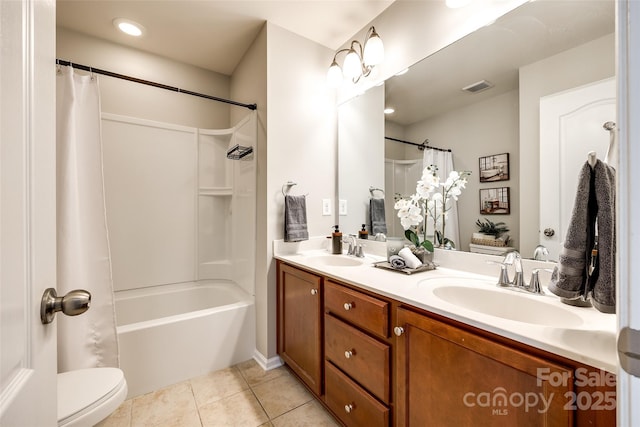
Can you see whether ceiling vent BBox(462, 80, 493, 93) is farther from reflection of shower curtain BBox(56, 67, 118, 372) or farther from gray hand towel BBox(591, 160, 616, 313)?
reflection of shower curtain BBox(56, 67, 118, 372)

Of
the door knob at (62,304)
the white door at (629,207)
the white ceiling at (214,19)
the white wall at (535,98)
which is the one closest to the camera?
the white door at (629,207)

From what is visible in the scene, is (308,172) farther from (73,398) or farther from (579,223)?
(73,398)

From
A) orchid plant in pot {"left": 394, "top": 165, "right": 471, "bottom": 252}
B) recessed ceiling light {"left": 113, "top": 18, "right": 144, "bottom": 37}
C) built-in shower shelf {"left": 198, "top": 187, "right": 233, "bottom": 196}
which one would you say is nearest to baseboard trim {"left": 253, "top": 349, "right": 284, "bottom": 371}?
orchid plant in pot {"left": 394, "top": 165, "right": 471, "bottom": 252}

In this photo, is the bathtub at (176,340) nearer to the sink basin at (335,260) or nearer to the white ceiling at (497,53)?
the sink basin at (335,260)

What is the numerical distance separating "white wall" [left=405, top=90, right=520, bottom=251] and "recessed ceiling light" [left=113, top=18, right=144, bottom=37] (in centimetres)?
229

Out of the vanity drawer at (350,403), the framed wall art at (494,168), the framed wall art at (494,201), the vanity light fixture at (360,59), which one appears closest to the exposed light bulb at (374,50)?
the vanity light fixture at (360,59)

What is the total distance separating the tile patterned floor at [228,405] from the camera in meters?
1.44

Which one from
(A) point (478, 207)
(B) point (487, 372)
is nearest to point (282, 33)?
(A) point (478, 207)

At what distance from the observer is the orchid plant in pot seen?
1.44 metres

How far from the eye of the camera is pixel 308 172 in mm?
2107

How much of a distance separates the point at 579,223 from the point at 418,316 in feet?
1.78

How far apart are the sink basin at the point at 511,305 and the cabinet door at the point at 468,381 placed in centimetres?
26

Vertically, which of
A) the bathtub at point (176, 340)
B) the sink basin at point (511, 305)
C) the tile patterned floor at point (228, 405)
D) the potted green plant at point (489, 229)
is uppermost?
the potted green plant at point (489, 229)

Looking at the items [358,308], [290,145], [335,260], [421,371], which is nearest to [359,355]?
[358,308]
